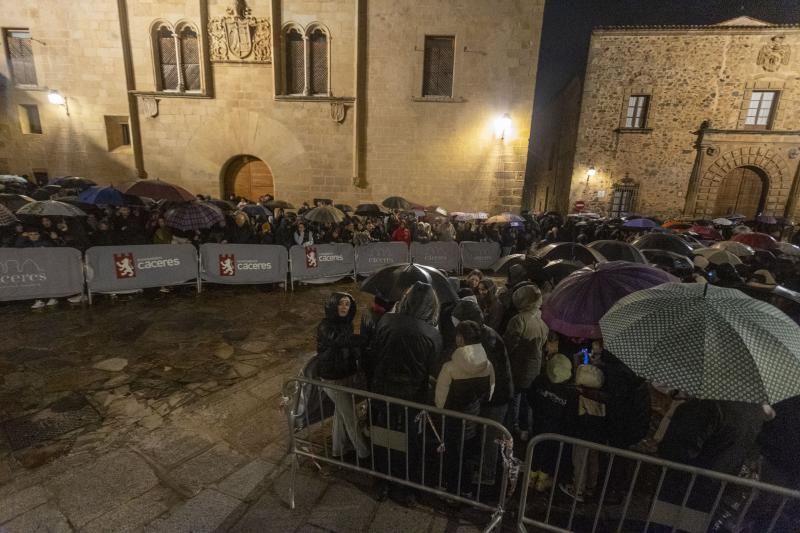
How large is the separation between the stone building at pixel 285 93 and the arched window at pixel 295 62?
0.18 feet

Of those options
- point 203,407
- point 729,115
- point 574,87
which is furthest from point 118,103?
point 729,115

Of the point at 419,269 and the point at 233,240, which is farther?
the point at 233,240

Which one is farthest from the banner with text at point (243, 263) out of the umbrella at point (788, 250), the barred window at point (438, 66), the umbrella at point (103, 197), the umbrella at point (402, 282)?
the umbrella at point (788, 250)

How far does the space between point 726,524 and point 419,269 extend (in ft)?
11.4

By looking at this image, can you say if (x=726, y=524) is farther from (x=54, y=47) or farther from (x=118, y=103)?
(x=54, y=47)

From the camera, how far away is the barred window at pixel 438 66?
45.5 feet

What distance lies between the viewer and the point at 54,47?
1423cm

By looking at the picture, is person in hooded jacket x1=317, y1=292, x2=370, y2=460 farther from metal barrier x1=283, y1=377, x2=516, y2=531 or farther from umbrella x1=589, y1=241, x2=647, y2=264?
umbrella x1=589, y1=241, x2=647, y2=264

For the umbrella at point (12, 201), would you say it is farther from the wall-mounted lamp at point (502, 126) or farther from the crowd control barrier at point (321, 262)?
the wall-mounted lamp at point (502, 126)

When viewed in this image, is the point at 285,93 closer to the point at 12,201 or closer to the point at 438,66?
the point at 438,66

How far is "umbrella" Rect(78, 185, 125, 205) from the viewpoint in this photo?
9.10 metres

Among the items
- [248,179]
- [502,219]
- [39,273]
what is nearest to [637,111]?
[502,219]

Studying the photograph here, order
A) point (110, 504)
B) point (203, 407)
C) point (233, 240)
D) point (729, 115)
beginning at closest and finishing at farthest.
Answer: point (110, 504), point (203, 407), point (233, 240), point (729, 115)

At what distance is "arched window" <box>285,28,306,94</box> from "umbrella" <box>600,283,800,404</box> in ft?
48.9
